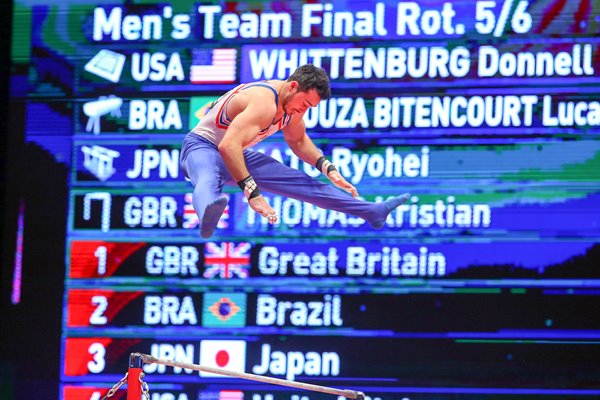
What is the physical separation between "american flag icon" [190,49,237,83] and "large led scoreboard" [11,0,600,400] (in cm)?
1

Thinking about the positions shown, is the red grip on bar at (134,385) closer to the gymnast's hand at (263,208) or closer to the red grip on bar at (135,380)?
the red grip on bar at (135,380)

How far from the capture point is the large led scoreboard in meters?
6.67

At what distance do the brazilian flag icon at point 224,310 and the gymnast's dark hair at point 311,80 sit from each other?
1.84 meters

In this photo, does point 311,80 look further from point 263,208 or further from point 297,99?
point 263,208

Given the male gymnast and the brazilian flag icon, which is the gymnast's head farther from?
the brazilian flag icon

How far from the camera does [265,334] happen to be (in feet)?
22.4

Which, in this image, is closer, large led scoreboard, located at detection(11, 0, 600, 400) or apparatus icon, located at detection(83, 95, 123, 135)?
large led scoreboard, located at detection(11, 0, 600, 400)

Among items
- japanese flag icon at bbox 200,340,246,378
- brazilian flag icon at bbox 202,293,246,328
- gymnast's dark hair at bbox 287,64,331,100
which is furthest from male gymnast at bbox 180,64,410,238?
japanese flag icon at bbox 200,340,246,378

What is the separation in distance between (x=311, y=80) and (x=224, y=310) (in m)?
1.98

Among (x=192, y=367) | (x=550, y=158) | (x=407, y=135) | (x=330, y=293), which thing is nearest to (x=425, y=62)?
(x=407, y=135)

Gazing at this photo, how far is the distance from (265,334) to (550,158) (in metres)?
1.99

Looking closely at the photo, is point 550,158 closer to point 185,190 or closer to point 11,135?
point 185,190

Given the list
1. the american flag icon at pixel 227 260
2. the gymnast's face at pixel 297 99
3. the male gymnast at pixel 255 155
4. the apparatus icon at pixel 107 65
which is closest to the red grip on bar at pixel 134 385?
the male gymnast at pixel 255 155

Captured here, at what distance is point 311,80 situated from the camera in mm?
5441
